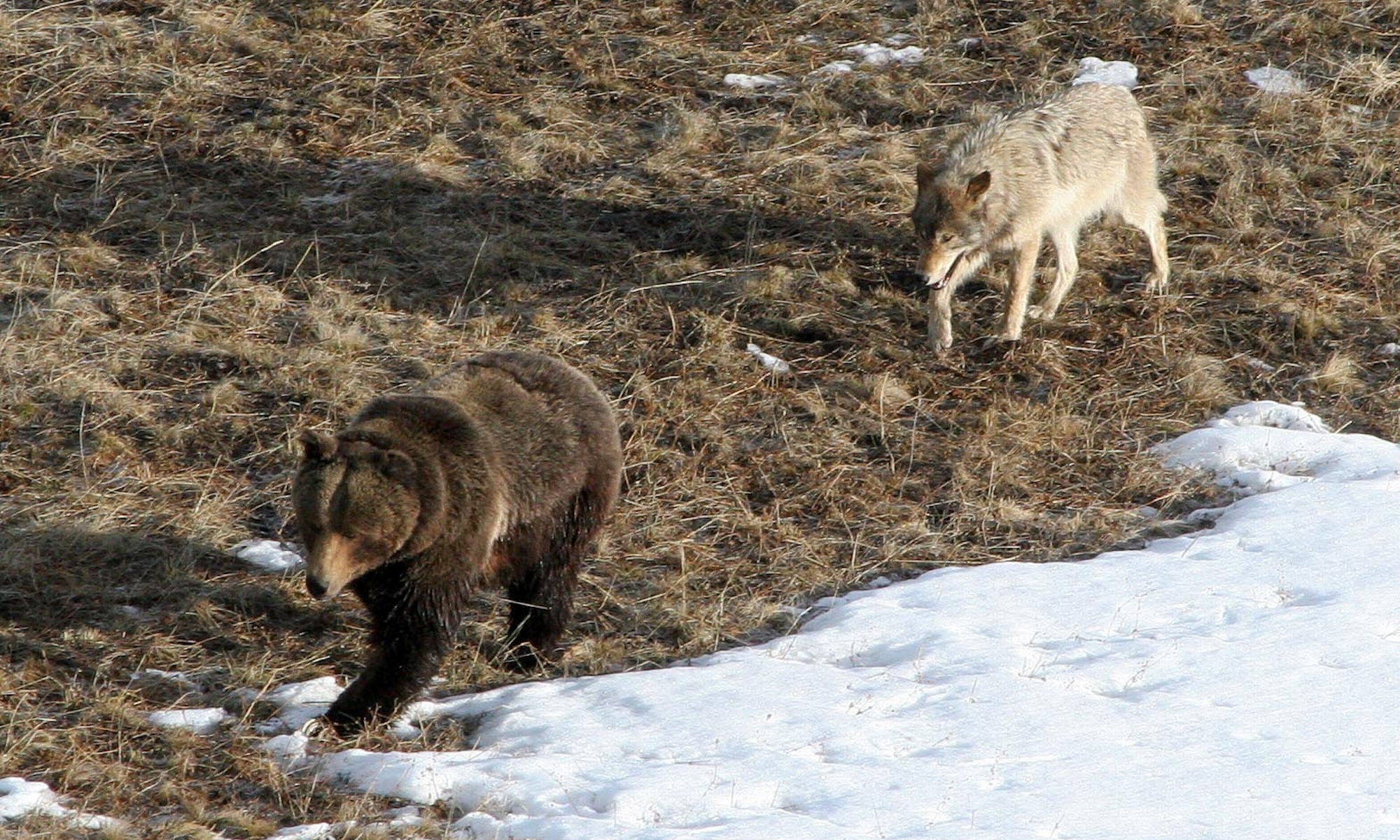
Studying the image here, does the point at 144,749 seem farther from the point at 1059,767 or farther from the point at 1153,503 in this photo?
the point at 1153,503

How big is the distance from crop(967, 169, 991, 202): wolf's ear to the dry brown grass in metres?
0.94

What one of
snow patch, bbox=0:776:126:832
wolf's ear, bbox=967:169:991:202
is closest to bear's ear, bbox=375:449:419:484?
snow patch, bbox=0:776:126:832

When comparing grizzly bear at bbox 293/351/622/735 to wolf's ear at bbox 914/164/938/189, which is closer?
grizzly bear at bbox 293/351/622/735

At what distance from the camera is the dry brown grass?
7.09m

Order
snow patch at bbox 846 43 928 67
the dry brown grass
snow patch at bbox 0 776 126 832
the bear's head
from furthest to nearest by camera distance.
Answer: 1. snow patch at bbox 846 43 928 67
2. the dry brown grass
3. the bear's head
4. snow patch at bbox 0 776 126 832

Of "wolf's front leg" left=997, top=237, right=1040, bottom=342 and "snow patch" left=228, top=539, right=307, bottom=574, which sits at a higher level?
"wolf's front leg" left=997, top=237, right=1040, bottom=342

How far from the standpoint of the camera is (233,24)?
12.7 m

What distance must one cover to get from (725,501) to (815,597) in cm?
97

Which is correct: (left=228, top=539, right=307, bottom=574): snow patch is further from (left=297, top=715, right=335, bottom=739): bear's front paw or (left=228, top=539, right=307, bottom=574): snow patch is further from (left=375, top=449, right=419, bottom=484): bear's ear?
(left=375, top=449, right=419, bottom=484): bear's ear

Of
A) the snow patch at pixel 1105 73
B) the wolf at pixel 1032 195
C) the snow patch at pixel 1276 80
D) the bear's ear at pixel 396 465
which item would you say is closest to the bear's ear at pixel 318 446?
the bear's ear at pixel 396 465

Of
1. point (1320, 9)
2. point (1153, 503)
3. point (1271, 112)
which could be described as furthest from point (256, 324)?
point (1320, 9)

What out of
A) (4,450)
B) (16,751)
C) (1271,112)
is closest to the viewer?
(16,751)

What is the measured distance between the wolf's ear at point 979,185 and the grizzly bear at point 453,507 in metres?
3.66

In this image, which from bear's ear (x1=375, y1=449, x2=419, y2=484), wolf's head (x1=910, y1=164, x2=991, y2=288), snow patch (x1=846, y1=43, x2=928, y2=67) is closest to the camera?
bear's ear (x1=375, y1=449, x2=419, y2=484)
